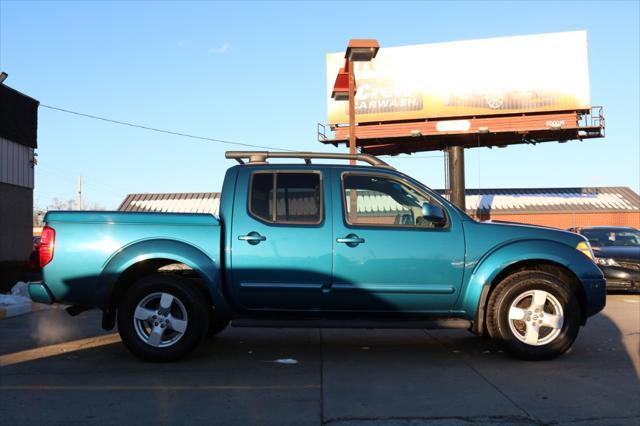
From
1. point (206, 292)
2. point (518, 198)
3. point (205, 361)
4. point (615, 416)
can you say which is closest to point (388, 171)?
point (206, 292)

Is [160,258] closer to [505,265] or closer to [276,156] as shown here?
[276,156]

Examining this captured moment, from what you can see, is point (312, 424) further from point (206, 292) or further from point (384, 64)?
point (384, 64)

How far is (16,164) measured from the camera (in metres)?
14.5

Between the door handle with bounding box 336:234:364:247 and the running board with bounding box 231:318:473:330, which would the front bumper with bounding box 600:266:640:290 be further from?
the door handle with bounding box 336:234:364:247

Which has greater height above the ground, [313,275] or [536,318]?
[313,275]

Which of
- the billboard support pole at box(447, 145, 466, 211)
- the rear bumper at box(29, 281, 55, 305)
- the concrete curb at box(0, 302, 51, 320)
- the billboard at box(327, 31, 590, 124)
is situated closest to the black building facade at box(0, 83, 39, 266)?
the concrete curb at box(0, 302, 51, 320)

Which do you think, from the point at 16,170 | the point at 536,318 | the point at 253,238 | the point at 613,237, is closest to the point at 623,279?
the point at 613,237

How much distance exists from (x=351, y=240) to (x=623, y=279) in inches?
361

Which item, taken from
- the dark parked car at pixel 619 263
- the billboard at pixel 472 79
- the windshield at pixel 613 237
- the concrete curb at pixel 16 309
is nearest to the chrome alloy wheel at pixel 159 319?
the concrete curb at pixel 16 309

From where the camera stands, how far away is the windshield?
14.5m

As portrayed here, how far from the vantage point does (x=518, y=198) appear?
4400 cm

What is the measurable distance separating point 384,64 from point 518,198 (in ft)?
52.0

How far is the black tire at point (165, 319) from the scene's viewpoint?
6.05 metres

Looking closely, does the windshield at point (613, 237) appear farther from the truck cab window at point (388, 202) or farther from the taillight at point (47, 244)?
the taillight at point (47, 244)
